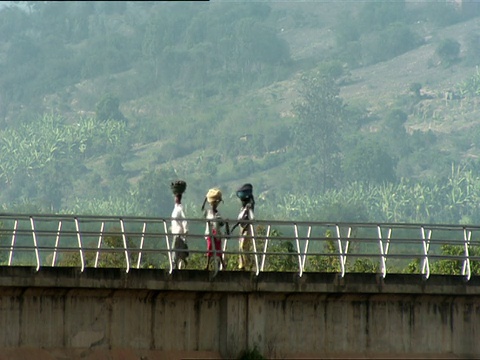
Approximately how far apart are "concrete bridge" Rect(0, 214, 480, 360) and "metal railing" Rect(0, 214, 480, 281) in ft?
0.40

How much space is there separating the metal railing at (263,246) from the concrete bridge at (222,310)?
0.40 feet

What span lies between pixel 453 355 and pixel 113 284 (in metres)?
7.59

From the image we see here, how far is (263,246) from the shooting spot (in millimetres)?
56969

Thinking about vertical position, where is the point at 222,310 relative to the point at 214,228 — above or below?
below

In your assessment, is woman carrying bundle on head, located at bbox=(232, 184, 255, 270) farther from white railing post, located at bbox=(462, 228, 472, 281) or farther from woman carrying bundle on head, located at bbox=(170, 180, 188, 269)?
white railing post, located at bbox=(462, 228, 472, 281)

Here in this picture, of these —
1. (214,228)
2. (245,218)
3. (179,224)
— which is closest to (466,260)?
(245,218)

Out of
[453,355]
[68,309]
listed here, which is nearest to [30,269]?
[68,309]

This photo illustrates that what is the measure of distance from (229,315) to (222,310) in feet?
0.66

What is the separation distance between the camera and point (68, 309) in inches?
1139

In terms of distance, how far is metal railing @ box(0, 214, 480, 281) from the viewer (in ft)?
95.5

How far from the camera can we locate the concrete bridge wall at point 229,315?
93.9 ft

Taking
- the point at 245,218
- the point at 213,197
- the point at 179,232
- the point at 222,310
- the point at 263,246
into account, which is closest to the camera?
the point at 222,310

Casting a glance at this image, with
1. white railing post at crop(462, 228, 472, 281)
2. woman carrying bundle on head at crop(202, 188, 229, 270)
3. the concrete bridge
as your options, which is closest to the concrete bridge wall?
the concrete bridge

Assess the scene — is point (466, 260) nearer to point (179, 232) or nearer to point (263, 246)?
point (179, 232)
